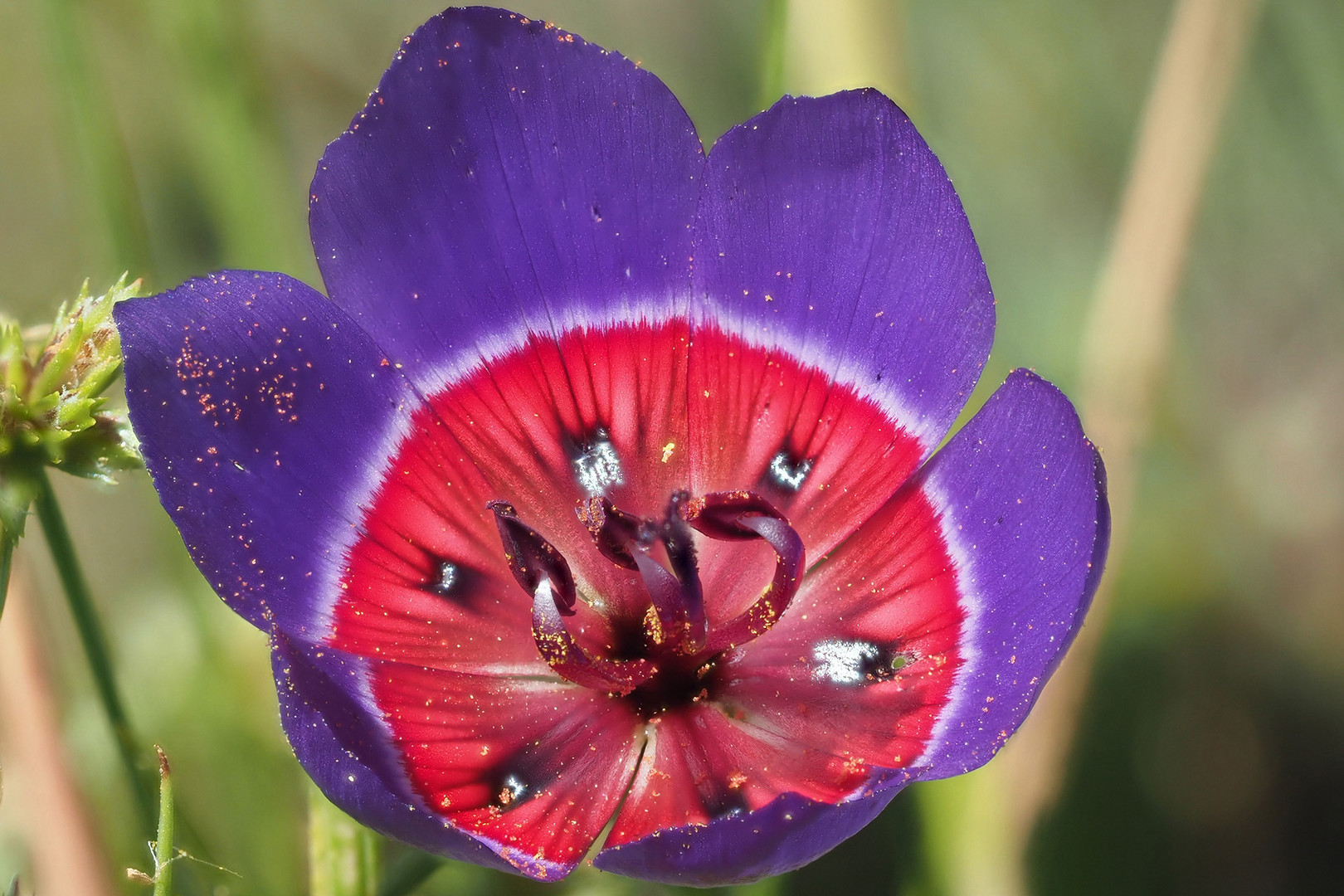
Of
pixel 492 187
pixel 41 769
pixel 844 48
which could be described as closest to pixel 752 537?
pixel 492 187

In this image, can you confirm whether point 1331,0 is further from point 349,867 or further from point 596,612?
point 349,867

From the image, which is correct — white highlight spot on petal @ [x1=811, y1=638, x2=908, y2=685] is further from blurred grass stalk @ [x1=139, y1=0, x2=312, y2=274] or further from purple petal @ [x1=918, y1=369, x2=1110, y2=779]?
blurred grass stalk @ [x1=139, y1=0, x2=312, y2=274]

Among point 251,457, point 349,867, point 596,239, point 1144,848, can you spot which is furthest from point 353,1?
point 1144,848

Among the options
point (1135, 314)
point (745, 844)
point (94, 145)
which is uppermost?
point (94, 145)

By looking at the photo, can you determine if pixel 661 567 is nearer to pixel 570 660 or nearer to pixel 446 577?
pixel 570 660

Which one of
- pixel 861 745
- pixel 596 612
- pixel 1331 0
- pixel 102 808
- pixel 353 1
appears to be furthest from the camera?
pixel 353 1

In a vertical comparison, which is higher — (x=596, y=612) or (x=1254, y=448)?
(x=1254, y=448)
